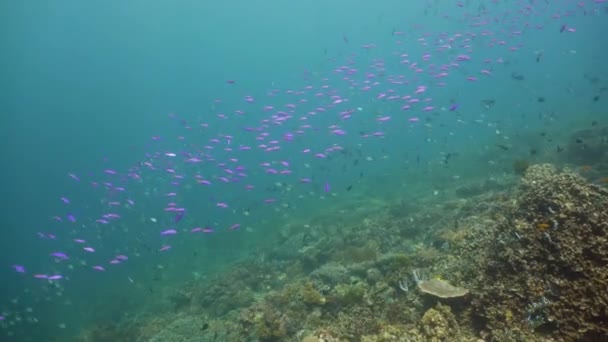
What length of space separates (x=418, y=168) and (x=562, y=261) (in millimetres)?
28805

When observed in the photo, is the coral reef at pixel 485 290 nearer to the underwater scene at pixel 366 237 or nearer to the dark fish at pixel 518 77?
the underwater scene at pixel 366 237

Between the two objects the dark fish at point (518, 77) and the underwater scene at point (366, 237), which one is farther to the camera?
the dark fish at point (518, 77)

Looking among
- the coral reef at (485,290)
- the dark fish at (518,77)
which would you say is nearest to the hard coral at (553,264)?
the coral reef at (485,290)

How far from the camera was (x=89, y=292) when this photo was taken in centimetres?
2833

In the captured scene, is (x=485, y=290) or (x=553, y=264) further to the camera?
(x=485, y=290)

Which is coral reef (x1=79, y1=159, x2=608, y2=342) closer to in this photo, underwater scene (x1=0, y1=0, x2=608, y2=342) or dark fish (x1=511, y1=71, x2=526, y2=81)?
underwater scene (x1=0, y1=0, x2=608, y2=342)

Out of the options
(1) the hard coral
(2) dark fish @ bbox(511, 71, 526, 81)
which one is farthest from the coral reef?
(2) dark fish @ bbox(511, 71, 526, 81)

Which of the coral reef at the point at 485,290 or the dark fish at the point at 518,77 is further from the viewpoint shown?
the dark fish at the point at 518,77

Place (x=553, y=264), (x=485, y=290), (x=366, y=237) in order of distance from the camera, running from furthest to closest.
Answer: (x=366, y=237) → (x=485, y=290) → (x=553, y=264)

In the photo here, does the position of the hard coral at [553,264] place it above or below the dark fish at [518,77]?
above

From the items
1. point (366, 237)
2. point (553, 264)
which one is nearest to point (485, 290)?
point (553, 264)

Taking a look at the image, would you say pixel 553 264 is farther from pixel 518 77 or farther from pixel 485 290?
pixel 518 77

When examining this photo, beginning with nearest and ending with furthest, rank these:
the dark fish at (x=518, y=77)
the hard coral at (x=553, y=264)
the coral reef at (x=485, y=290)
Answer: the hard coral at (x=553, y=264) < the coral reef at (x=485, y=290) < the dark fish at (x=518, y=77)

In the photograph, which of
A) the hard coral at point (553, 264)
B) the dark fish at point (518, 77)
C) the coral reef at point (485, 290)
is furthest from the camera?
the dark fish at point (518, 77)
